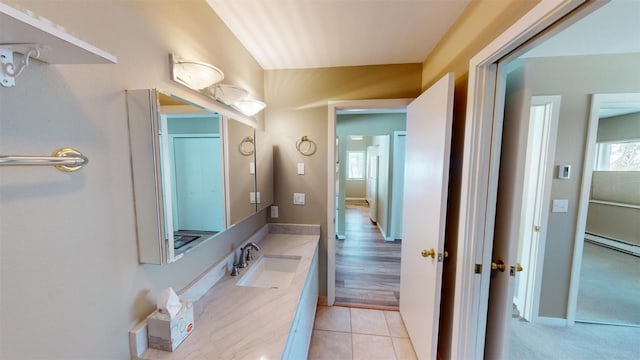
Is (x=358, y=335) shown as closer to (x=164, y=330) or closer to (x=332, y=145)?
(x=164, y=330)

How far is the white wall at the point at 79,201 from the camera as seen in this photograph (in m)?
0.52

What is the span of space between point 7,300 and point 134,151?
50 centimetres

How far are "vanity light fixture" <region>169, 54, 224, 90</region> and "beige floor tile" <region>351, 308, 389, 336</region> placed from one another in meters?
2.31

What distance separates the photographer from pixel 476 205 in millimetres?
1208

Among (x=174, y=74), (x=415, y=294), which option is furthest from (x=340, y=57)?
(x=415, y=294)

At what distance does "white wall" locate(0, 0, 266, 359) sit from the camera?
0.52m

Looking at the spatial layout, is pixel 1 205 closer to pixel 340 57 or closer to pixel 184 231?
pixel 184 231

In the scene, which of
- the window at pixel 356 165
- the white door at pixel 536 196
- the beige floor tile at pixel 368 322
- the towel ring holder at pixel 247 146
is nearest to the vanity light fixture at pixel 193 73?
the towel ring holder at pixel 247 146

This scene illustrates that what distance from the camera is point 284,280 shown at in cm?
173

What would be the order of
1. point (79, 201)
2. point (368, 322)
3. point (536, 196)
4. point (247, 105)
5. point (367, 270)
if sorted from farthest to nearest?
point (367, 270) → point (368, 322) → point (536, 196) → point (247, 105) → point (79, 201)

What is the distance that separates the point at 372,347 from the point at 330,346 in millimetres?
357

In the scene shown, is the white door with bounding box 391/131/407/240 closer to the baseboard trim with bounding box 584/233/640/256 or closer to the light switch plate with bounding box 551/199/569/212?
the light switch plate with bounding box 551/199/569/212

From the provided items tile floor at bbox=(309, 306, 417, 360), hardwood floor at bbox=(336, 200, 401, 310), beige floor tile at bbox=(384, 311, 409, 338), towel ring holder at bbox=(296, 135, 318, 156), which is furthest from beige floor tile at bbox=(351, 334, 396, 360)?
towel ring holder at bbox=(296, 135, 318, 156)

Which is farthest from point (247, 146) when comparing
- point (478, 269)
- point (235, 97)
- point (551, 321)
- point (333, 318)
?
point (551, 321)
